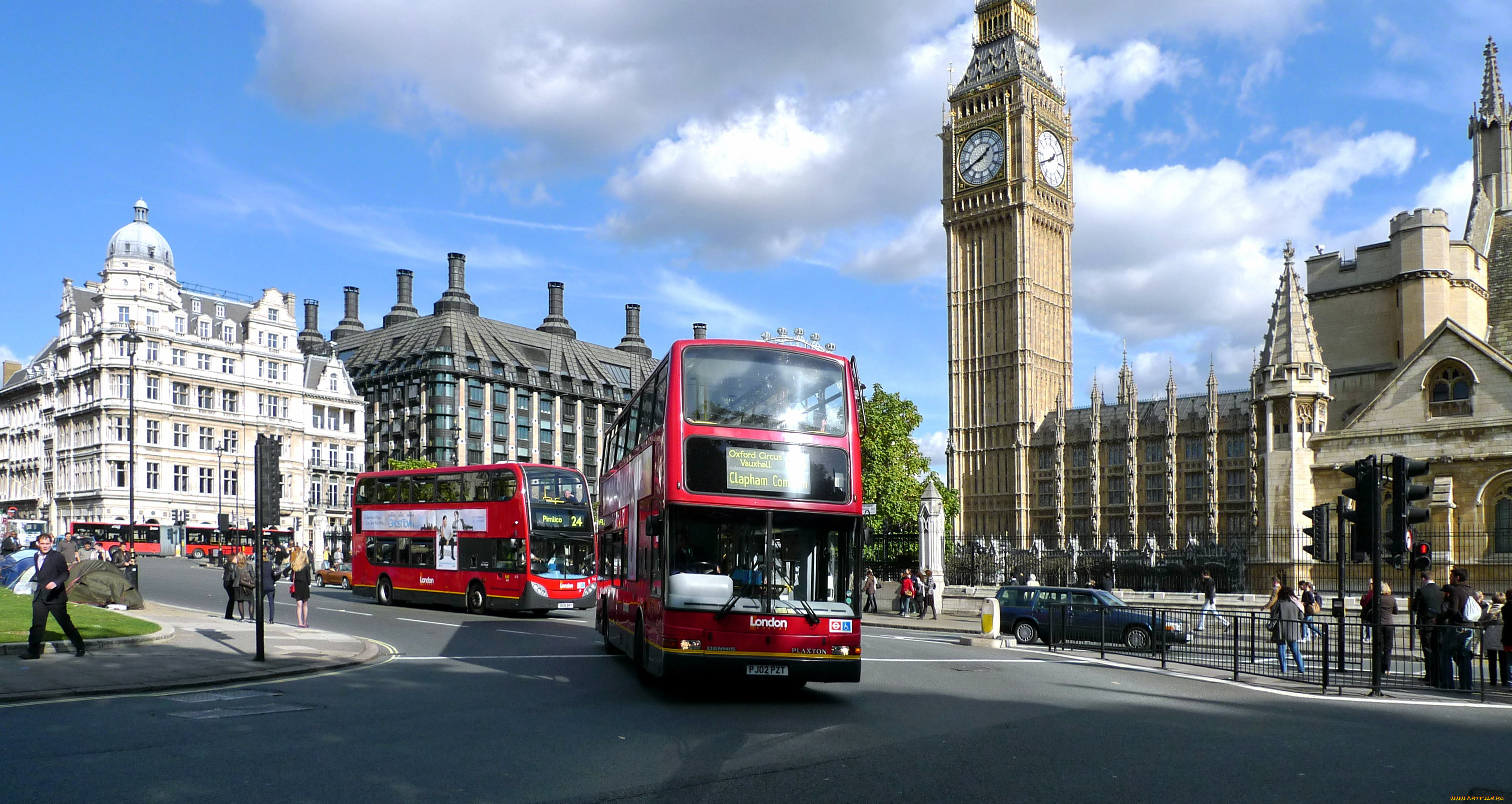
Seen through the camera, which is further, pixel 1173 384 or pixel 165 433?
pixel 1173 384

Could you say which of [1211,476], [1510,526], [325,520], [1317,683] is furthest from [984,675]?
[325,520]

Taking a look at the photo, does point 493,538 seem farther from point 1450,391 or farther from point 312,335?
point 312,335

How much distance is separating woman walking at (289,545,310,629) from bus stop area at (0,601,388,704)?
3.17 ft

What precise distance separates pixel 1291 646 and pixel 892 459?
1507 inches

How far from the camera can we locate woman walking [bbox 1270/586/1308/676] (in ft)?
58.8

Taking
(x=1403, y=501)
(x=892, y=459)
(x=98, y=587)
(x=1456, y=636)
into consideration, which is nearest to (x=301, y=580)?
(x=98, y=587)

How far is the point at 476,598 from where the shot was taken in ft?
91.5

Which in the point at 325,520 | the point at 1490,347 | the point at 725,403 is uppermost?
the point at 1490,347

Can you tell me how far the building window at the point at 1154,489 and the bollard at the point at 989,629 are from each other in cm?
6127

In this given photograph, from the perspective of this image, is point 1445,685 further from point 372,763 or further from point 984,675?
point 372,763

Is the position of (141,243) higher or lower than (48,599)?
higher

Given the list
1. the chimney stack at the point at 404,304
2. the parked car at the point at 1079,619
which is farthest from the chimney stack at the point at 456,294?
the parked car at the point at 1079,619

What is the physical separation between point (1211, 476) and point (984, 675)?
67091 mm

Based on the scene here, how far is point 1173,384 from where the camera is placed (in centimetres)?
8094
